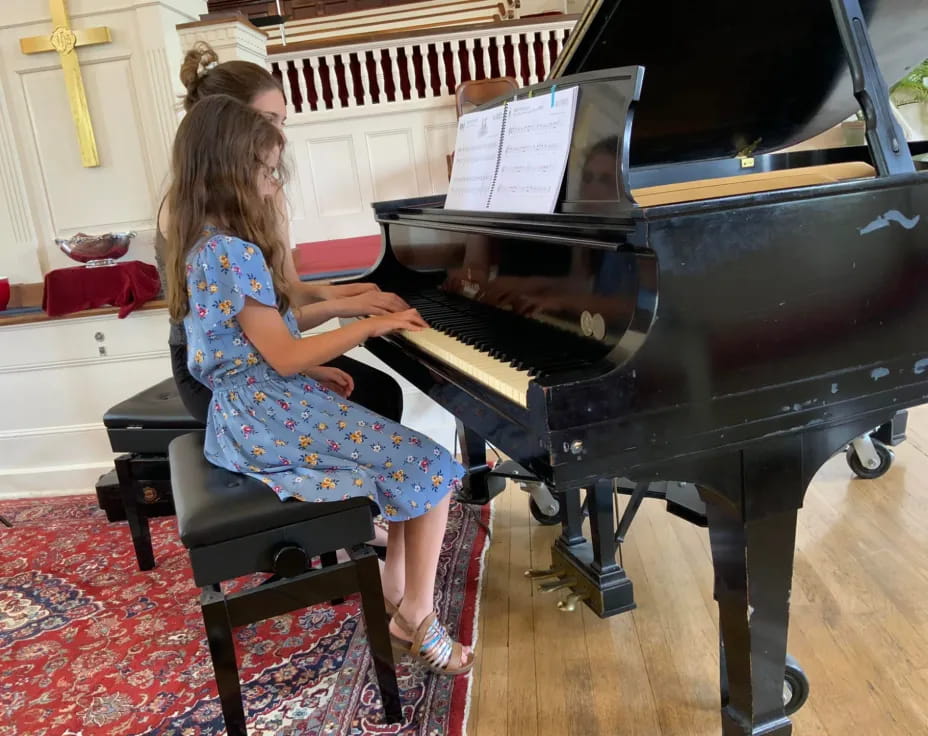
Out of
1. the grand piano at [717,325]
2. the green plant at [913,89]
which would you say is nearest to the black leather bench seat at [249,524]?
the grand piano at [717,325]

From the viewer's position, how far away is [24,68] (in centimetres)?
368

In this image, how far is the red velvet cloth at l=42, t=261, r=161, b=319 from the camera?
3.17 m

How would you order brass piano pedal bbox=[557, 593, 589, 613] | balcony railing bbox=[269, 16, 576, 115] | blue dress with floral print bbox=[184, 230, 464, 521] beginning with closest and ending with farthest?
blue dress with floral print bbox=[184, 230, 464, 521], brass piano pedal bbox=[557, 593, 589, 613], balcony railing bbox=[269, 16, 576, 115]

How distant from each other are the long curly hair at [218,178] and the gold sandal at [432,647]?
92cm

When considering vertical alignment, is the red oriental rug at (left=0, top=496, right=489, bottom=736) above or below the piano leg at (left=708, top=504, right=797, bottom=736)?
below

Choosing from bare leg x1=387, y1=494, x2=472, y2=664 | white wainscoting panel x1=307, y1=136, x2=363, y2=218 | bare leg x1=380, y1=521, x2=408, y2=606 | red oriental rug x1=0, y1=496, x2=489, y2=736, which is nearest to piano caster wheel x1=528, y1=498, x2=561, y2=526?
red oriental rug x1=0, y1=496, x2=489, y2=736

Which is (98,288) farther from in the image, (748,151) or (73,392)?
(748,151)

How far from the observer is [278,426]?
1626mm

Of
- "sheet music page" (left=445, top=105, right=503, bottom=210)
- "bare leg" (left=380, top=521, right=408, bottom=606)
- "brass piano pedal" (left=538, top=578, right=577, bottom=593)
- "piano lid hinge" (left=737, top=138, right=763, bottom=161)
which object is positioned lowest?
"brass piano pedal" (left=538, top=578, right=577, bottom=593)

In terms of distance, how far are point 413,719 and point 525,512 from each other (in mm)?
1104

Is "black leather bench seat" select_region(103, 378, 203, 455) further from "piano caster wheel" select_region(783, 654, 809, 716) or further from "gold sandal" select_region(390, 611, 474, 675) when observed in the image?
"piano caster wheel" select_region(783, 654, 809, 716)

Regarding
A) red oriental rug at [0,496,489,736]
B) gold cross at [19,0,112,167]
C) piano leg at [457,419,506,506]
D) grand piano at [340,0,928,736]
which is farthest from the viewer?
gold cross at [19,0,112,167]

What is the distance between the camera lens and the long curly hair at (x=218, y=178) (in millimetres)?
1577

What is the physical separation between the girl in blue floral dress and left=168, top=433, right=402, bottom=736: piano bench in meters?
0.05
